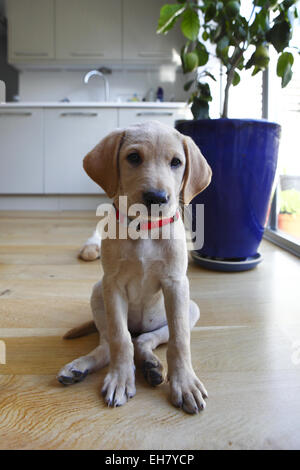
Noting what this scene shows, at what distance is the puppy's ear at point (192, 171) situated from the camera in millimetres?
915

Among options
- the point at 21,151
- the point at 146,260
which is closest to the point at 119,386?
the point at 146,260

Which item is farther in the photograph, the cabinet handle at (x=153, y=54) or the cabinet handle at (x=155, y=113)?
the cabinet handle at (x=153, y=54)

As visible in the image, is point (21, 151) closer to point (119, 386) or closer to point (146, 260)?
point (146, 260)

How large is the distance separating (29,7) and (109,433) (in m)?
5.00

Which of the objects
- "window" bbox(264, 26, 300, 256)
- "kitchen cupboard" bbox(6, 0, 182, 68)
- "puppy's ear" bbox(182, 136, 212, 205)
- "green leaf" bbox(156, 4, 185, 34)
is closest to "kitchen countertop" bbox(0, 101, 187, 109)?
"kitchen cupboard" bbox(6, 0, 182, 68)

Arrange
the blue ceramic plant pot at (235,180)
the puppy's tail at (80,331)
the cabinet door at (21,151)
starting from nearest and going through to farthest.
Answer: the puppy's tail at (80,331) < the blue ceramic plant pot at (235,180) < the cabinet door at (21,151)

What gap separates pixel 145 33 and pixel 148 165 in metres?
4.17

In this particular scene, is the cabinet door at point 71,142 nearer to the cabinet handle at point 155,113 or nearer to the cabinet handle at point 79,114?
the cabinet handle at point 79,114

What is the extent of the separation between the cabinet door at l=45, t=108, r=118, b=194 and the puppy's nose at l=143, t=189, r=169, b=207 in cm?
342

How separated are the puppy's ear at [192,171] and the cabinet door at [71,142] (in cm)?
327

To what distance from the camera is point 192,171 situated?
932 millimetres

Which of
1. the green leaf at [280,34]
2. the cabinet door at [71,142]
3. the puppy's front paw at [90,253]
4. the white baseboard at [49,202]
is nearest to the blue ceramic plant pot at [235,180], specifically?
the green leaf at [280,34]

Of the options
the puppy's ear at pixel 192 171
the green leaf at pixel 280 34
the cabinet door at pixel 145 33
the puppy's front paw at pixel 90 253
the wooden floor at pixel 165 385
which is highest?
the cabinet door at pixel 145 33
